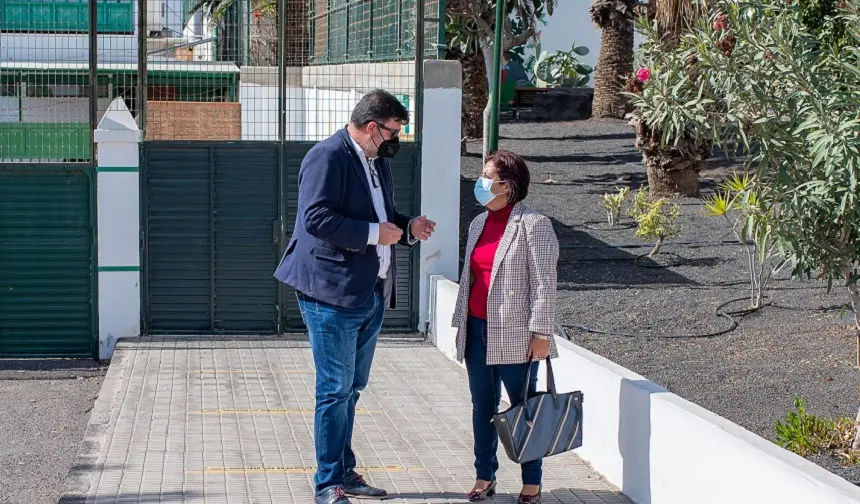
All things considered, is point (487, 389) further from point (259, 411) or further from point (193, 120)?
point (193, 120)

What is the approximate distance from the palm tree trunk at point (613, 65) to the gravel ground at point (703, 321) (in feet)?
26.8

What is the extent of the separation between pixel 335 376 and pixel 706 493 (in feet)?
6.03

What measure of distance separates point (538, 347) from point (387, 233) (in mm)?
914

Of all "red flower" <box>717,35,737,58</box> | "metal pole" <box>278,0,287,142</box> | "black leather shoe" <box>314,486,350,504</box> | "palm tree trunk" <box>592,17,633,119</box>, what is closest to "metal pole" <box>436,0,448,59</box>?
"metal pole" <box>278,0,287,142</box>

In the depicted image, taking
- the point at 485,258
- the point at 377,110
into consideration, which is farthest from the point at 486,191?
the point at 377,110

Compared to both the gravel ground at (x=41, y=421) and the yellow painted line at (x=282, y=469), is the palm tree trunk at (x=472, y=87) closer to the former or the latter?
the gravel ground at (x=41, y=421)

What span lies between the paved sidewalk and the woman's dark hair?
64.4 inches

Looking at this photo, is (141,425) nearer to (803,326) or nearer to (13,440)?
(13,440)

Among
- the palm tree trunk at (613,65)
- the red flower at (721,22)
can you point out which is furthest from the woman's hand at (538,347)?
the palm tree trunk at (613,65)

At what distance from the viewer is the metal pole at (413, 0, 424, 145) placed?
10.4 metres

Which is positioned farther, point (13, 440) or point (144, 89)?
point (144, 89)

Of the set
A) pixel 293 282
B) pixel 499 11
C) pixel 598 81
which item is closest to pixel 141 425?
pixel 293 282

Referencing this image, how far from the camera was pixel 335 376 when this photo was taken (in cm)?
565

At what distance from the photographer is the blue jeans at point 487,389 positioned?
5.75m
